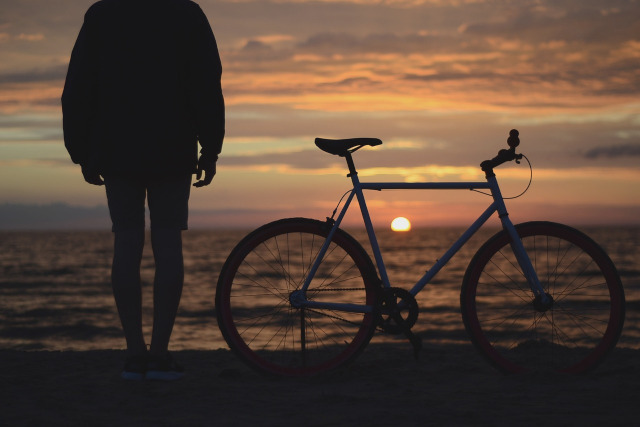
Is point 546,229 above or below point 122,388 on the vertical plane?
above

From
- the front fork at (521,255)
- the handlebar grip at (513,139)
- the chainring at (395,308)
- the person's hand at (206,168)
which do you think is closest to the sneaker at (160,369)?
the person's hand at (206,168)

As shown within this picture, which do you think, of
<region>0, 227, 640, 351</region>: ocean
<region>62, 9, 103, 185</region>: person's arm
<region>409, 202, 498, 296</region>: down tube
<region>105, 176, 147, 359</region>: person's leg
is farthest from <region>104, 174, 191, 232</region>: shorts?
<region>0, 227, 640, 351</region>: ocean

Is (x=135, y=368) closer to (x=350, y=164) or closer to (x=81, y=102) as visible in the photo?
(x=81, y=102)

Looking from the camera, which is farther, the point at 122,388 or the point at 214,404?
the point at 122,388


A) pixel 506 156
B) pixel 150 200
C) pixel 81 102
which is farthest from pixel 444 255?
pixel 81 102

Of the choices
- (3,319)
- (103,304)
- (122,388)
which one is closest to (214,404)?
(122,388)

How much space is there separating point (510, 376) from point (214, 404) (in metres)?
1.64

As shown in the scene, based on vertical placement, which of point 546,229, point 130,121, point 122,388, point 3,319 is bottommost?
point 3,319

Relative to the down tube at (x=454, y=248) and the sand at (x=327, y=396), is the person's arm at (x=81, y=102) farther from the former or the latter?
the down tube at (x=454, y=248)

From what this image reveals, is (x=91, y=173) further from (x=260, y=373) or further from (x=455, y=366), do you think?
(x=455, y=366)

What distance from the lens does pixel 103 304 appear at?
20969mm

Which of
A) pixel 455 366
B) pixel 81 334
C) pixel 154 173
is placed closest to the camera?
pixel 154 173

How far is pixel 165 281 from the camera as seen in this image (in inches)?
150

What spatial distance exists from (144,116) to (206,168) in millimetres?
429
